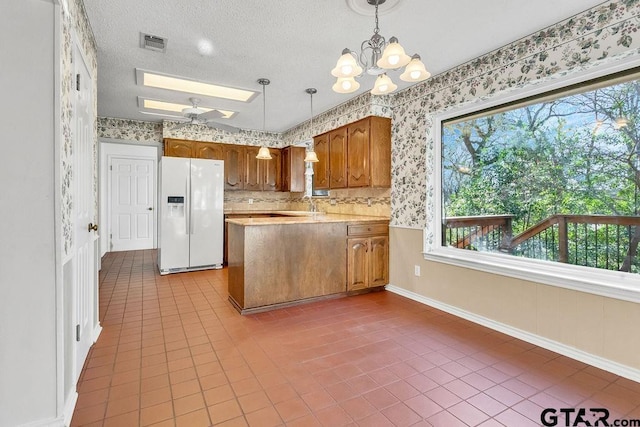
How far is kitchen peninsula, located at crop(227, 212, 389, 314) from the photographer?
3.21 metres

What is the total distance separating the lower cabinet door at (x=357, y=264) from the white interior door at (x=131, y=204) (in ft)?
16.1

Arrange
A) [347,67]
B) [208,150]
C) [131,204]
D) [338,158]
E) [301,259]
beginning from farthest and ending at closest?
1. [131,204]
2. [208,150]
3. [338,158]
4. [301,259]
5. [347,67]

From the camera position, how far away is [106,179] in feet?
20.4

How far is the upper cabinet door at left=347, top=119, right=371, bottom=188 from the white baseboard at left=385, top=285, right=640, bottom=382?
5.12ft

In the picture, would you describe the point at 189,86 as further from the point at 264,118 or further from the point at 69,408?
the point at 69,408

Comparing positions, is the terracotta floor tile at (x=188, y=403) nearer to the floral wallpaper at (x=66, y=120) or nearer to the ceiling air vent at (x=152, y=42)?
the floral wallpaper at (x=66, y=120)

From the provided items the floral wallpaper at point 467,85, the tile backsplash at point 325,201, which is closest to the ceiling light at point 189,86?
the floral wallpaper at point 467,85

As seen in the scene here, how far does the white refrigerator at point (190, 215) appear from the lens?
4.75 metres

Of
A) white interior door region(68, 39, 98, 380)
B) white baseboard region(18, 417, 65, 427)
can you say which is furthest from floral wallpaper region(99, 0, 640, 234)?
white baseboard region(18, 417, 65, 427)

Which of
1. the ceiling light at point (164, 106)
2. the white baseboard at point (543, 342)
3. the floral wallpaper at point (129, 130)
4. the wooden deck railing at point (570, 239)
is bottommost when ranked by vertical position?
the white baseboard at point (543, 342)

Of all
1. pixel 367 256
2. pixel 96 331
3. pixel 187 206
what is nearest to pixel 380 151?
pixel 367 256

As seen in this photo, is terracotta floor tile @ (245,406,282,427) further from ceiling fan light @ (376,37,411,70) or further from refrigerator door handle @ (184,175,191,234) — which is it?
refrigerator door handle @ (184,175,191,234)

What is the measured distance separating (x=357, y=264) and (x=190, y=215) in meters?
2.74

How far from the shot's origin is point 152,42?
2.71 m
